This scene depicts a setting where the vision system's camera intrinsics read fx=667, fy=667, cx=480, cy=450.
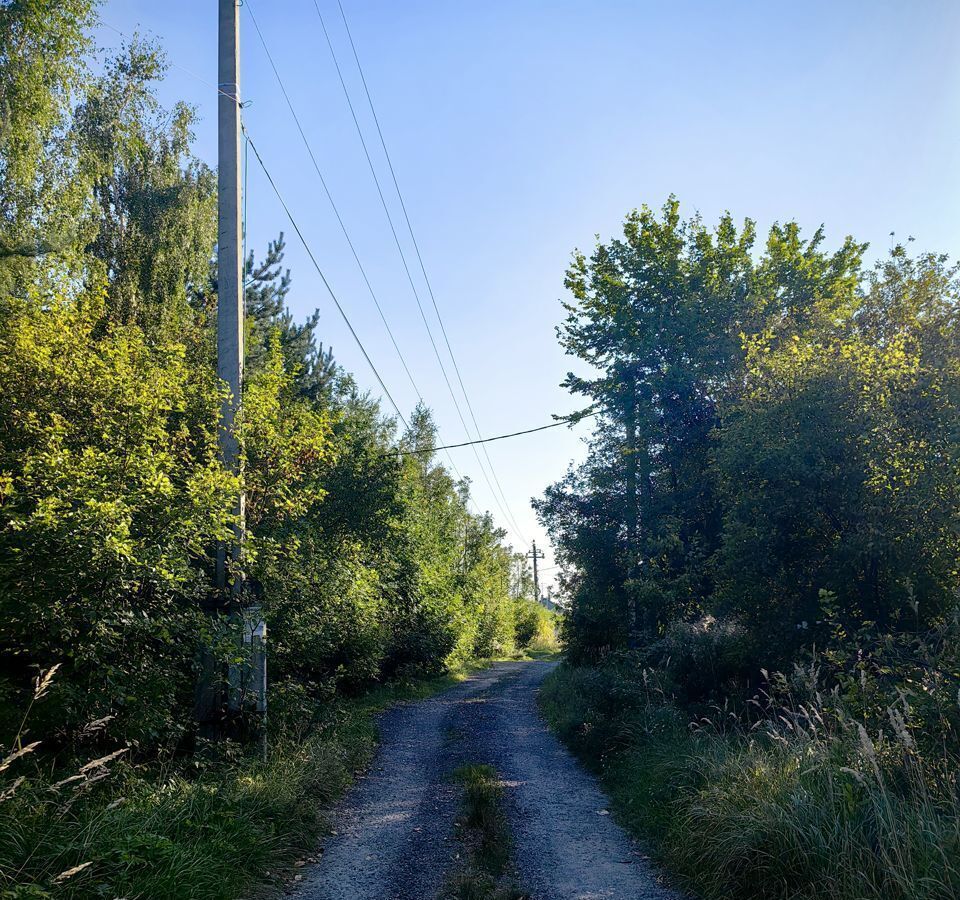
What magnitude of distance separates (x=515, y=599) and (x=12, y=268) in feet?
159

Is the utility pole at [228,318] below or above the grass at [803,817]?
above

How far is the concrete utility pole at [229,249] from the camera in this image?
8.64 metres

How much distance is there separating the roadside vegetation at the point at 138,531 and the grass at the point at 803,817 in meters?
3.56

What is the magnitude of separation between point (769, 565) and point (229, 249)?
8770mm

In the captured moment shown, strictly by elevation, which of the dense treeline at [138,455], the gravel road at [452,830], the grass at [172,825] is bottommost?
the gravel road at [452,830]

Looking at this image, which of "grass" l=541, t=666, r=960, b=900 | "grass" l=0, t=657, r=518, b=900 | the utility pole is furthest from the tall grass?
"grass" l=541, t=666, r=960, b=900

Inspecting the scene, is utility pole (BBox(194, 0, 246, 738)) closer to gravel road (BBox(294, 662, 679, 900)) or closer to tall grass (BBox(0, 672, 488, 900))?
tall grass (BBox(0, 672, 488, 900))

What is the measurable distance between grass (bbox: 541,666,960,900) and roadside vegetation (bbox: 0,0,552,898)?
356cm

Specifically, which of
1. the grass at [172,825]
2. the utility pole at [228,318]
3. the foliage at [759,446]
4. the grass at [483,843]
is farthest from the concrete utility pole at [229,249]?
the foliage at [759,446]

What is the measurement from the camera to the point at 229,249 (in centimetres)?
916

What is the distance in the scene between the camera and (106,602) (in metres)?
6.32

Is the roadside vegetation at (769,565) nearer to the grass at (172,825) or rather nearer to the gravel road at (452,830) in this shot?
the gravel road at (452,830)

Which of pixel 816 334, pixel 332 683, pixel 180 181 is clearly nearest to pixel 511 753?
pixel 332 683

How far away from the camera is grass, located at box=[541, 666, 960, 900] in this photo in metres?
3.97
